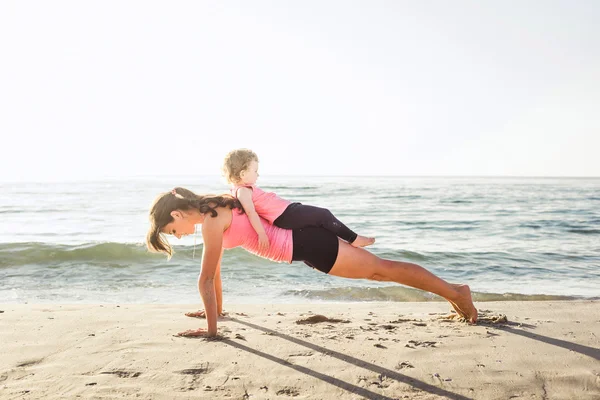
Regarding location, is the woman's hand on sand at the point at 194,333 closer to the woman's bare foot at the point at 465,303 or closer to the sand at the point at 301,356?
the sand at the point at 301,356

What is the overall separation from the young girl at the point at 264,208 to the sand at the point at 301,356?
0.88m

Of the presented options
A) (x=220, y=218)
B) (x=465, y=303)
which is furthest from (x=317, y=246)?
(x=465, y=303)

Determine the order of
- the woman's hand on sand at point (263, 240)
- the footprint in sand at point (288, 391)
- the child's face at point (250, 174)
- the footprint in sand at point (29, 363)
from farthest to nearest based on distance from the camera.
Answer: the child's face at point (250, 174) → the woman's hand on sand at point (263, 240) → the footprint in sand at point (29, 363) → the footprint in sand at point (288, 391)

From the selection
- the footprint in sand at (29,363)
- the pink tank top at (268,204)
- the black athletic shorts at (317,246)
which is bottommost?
the footprint in sand at (29,363)

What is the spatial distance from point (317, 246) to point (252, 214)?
581 mm

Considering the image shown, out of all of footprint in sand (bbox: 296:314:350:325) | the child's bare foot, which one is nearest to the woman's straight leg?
the child's bare foot

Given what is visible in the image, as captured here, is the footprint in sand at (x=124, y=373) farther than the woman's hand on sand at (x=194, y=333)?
No

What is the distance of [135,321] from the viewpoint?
450 centimetres

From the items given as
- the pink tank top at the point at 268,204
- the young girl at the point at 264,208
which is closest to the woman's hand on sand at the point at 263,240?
the young girl at the point at 264,208

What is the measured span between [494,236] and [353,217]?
5.87m

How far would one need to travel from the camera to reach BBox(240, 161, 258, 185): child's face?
4090mm

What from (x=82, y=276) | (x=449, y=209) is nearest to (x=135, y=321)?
(x=82, y=276)

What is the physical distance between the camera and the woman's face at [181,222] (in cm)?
390

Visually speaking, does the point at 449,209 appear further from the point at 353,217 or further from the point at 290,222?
the point at 290,222
